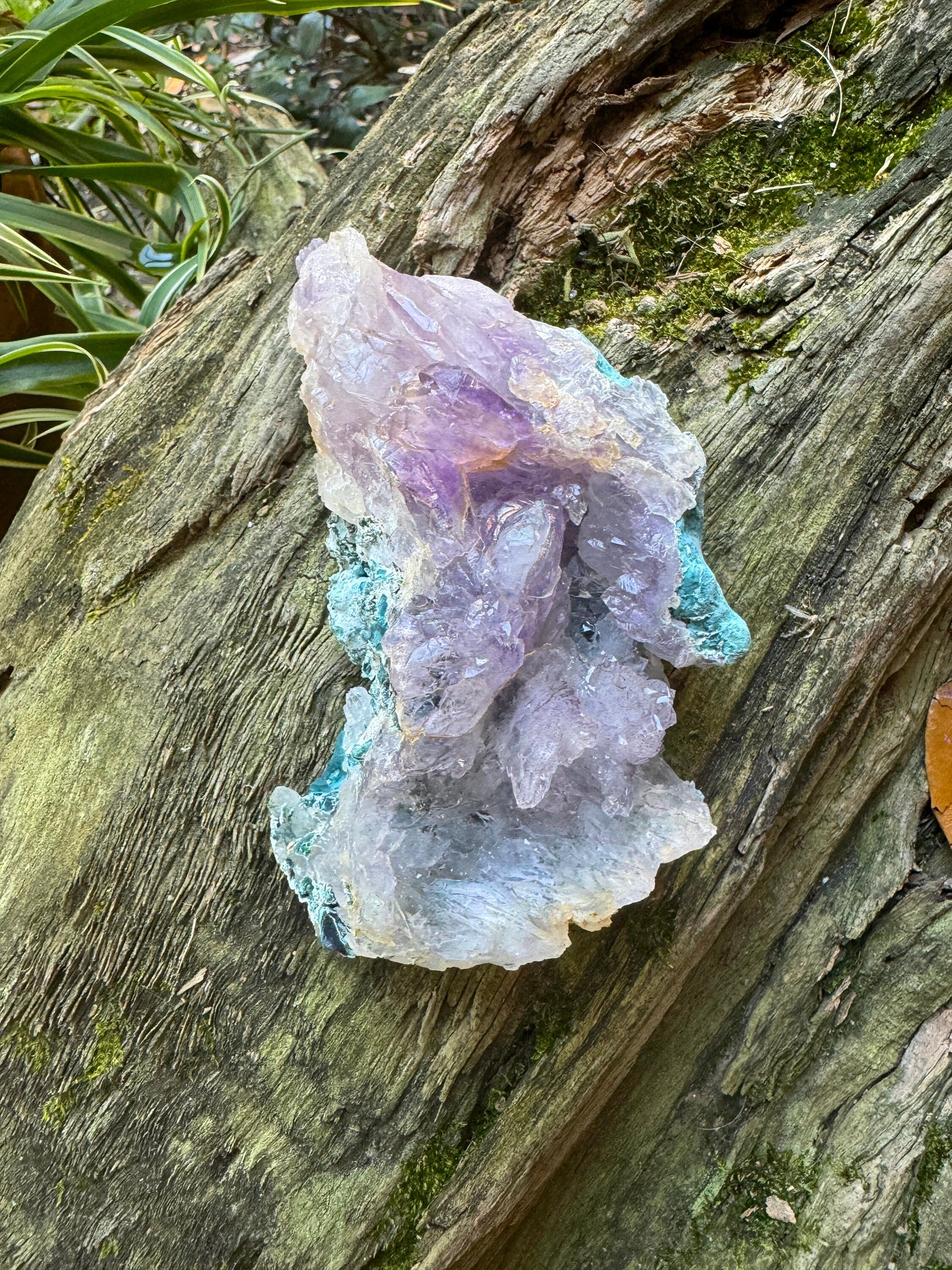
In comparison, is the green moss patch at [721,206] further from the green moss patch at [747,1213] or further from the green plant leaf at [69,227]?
the green moss patch at [747,1213]

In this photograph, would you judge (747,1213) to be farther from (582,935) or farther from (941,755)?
(941,755)

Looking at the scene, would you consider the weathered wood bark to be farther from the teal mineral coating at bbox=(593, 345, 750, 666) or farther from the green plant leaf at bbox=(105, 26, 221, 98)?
the green plant leaf at bbox=(105, 26, 221, 98)

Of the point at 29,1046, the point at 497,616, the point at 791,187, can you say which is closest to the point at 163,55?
the point at 791,187

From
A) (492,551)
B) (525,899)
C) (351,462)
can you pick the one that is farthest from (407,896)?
(351,462)

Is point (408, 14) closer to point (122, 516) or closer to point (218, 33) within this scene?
point (218, 33)

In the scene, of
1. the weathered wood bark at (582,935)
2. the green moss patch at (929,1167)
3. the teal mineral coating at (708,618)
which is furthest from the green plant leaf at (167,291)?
the green moss patch at (929,1167)
